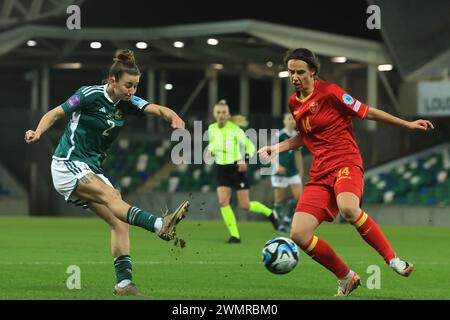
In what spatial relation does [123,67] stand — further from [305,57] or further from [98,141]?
[305,57]

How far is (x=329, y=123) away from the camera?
909 centimetres

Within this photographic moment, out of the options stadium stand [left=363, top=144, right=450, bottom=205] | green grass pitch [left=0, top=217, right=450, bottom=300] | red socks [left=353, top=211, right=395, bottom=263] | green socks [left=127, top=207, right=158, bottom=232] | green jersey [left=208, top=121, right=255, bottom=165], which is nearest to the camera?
green socks [left=127, top=207, right=158, bottom=232]

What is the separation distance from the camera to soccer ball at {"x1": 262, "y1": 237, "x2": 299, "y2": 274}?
9.02 metres

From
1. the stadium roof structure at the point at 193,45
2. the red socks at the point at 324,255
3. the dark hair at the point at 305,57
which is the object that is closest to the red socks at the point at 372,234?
the red socks at the point at 324,255

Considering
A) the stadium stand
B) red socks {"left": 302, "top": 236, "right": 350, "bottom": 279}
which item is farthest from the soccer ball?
the stadium stand

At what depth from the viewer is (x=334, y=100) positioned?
Answer: 906cm

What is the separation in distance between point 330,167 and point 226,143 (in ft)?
26.2

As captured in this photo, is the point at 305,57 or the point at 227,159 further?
the point at 227,159

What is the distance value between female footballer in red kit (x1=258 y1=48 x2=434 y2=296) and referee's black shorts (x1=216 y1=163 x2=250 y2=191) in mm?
7513

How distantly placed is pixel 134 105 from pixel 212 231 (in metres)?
12.0

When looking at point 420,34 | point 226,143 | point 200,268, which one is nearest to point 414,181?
point 420,34

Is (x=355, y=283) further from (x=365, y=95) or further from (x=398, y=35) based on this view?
(x=365, y=95)

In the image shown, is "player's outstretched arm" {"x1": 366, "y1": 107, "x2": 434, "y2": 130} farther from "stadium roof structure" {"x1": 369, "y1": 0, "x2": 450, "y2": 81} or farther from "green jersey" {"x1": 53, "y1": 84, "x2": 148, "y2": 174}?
"stadium roof structure" {"x1": 369, "y1": 0, "x2": 450, "y2": 81}
